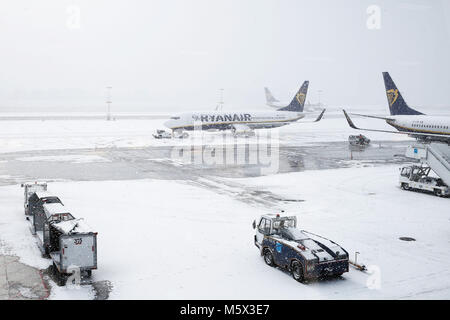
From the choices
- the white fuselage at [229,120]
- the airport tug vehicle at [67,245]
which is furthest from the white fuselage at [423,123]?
the airport tug vehicle at [67,245]

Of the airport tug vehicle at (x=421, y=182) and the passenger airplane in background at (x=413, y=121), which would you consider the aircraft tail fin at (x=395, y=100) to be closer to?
the passenger airplane in background at (x=413, y=121)

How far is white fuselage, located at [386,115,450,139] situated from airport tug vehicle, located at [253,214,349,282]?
40.1 meters

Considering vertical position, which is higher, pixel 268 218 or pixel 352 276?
pixel 268 218

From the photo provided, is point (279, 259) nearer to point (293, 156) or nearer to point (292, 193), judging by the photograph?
point (292, 193)

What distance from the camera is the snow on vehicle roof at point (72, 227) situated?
60.1 feet

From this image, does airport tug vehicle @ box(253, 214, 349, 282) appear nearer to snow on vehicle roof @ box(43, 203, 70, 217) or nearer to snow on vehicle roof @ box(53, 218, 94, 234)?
snow on vehicle roof @ box(53, 218, 94, 234)

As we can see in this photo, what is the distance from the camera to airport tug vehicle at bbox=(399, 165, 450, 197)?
111ft

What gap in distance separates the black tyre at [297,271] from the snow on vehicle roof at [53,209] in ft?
34.2

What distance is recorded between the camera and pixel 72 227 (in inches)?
734

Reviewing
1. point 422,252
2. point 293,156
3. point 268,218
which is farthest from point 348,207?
point 293,156

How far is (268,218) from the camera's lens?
20.6 meters

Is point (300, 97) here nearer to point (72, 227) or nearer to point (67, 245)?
point (72, 227)

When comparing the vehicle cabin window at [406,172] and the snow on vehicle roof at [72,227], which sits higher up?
the snow on vehicle roof at [72,227]
